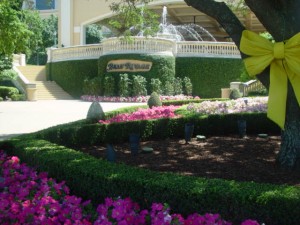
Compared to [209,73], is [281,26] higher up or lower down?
lower down

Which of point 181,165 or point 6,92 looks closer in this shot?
point 181,165

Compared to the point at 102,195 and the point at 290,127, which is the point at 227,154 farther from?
the point at 102,195

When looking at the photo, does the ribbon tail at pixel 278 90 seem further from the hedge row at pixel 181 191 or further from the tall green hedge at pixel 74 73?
the tall green hedge at pixel 74 73

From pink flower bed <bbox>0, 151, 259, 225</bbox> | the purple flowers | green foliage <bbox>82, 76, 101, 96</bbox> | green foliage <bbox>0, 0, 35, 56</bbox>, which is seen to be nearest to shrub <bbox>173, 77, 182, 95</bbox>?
green foliage <bbox>82, 76, 101, 96</bbox>

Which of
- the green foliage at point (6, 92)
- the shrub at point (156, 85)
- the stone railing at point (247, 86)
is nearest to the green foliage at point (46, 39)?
the green foliage at point (6, 92)

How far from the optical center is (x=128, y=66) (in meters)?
22.7

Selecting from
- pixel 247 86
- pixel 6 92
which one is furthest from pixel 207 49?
pixel 6 92

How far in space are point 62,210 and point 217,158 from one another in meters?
3.22

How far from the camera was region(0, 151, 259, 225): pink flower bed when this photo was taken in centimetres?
285

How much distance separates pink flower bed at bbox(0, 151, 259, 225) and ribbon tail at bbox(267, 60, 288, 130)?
201 cm

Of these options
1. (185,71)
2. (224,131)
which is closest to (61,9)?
(185,71)

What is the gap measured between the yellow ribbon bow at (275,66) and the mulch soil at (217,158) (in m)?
0.80

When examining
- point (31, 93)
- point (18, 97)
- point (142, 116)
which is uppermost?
point (31, 93)

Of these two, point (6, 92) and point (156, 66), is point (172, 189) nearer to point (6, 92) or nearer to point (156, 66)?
point (156, 66)
